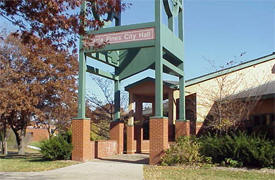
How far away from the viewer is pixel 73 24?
895 centimetres

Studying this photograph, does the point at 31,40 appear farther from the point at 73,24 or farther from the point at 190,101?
the point at 190,101

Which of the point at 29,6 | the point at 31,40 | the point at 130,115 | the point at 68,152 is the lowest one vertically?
the point at 68,152

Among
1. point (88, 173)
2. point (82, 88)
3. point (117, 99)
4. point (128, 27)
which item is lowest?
point (88, 173)

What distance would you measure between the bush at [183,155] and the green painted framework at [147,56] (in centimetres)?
154

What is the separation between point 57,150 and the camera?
16.2 metres

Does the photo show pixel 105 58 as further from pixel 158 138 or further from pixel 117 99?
pixel 158 138

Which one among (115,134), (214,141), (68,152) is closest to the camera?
(214,141)

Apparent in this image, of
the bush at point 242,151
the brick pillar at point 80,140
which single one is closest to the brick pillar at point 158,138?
the bush at point 242,151

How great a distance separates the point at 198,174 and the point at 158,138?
3084 mm

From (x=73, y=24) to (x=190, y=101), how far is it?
14.0m

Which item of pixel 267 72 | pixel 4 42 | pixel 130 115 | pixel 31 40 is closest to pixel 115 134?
pixel 130 115

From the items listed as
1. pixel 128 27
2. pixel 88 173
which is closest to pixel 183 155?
pixel 88 173

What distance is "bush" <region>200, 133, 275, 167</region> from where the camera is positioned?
12.7 m

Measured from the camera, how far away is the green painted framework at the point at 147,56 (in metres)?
15.2
